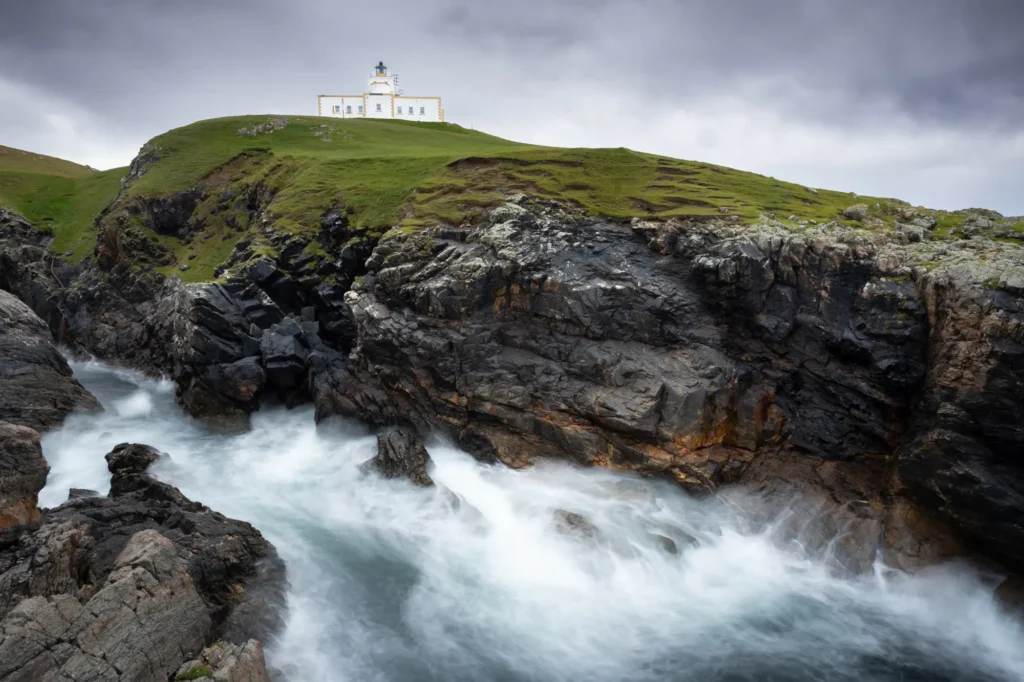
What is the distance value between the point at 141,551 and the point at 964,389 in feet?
82.3

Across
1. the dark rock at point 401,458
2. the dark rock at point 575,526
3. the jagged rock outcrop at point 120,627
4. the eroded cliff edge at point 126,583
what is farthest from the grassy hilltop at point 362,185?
the jagged rock outcrop at point 120,627

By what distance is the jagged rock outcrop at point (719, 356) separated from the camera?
19969 mm

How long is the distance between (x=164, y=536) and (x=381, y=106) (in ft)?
289

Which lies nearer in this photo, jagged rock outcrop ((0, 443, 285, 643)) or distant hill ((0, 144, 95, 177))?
jagged rock outcrop ((0, 443, 285, 643))

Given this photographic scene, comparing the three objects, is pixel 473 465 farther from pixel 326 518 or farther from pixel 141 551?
pixel 141 551

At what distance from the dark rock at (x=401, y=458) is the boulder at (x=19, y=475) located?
37.2ft

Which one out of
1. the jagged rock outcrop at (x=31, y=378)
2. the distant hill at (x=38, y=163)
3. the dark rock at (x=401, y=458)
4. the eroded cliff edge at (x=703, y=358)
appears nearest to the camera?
the eroded cliff edge at (x=703, y=358)

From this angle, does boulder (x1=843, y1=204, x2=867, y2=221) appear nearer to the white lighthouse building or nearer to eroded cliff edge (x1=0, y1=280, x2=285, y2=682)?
eroded cliff edge (x1=0, y1=280, x2=285, y2=682)

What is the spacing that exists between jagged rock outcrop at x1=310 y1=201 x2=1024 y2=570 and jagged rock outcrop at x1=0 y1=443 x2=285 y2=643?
32.5ft

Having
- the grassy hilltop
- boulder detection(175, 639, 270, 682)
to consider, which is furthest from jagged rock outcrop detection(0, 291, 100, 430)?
boulder detection(175, 639, 270, 682)

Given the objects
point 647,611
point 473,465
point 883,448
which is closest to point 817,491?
point 883,448

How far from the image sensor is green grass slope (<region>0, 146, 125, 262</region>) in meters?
52.6

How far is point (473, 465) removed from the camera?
26.0 meters

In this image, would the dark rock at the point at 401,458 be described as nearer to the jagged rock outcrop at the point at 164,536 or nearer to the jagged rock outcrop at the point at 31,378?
the jagged rock outcrop at the point at 164,536
